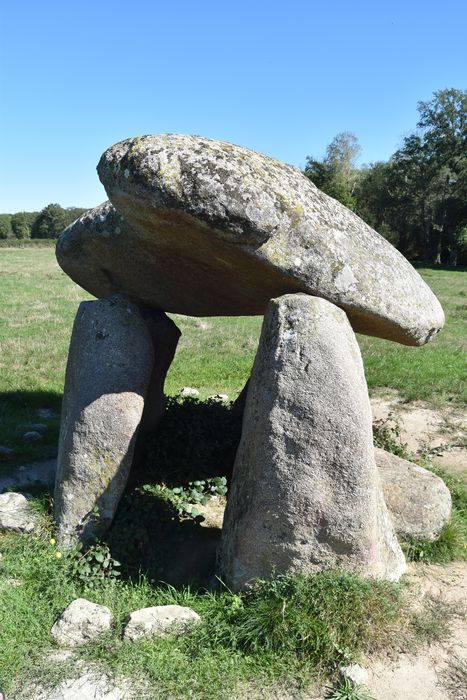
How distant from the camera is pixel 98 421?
5055 mm

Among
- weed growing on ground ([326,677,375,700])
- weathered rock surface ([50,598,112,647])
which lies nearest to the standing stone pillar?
weed growing on ground ([326,677,375,700])

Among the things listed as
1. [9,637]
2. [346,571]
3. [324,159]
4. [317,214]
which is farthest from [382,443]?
[324,159]

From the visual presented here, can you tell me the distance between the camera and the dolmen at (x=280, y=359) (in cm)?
418

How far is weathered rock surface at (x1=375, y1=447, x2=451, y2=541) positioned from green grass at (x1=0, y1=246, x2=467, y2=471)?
12.5 feet

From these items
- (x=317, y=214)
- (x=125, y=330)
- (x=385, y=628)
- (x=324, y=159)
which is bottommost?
(x=385, y=628)

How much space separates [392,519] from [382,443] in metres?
1.85

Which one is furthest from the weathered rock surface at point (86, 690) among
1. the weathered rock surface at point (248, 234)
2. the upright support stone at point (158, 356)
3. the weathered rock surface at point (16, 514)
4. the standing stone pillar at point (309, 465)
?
the upright support stone at point (158, 356)

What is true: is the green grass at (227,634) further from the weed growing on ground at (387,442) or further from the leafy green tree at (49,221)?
the leafy green tree at (49,221)

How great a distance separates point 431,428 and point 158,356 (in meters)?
4.04

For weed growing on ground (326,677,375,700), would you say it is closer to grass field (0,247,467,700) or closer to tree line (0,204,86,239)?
grass field (0,247,467,700)

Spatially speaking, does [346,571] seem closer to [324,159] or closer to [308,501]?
[308,501]

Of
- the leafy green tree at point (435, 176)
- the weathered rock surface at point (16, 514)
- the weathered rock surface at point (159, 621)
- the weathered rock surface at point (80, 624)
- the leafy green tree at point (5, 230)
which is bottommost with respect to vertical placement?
the weathered rock surface at point (80, 624)

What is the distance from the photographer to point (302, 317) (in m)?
4.34

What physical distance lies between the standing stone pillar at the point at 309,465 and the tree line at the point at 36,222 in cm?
7403
